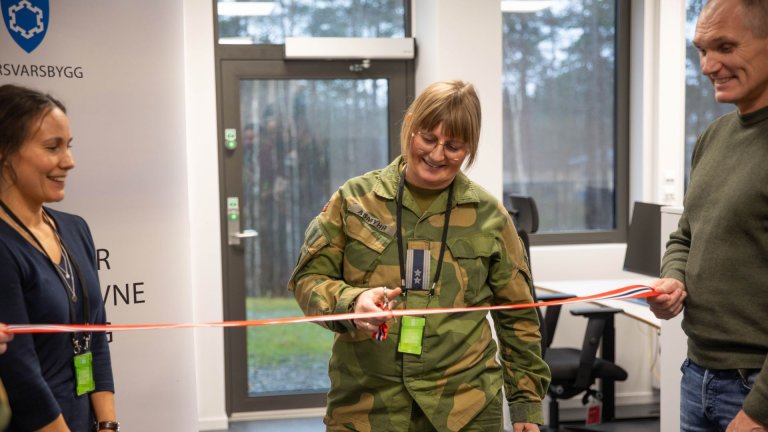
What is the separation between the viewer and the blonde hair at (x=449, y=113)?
200 centimetres

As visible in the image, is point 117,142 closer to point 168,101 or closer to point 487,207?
point 168,101

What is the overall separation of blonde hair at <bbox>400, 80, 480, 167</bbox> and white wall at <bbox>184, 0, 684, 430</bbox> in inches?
109

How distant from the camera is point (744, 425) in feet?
5.58

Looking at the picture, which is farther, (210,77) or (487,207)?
(210,77)

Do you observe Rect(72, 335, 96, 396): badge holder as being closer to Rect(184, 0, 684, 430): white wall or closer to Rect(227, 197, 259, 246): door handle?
Rect(184, 0, 684, 430): white wall

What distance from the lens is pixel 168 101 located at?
279cm

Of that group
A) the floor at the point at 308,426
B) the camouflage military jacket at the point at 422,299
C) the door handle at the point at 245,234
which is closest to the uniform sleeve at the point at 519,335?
the camouflage military jacket at the point at 422,299

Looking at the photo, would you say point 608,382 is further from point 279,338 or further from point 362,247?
point 362,247

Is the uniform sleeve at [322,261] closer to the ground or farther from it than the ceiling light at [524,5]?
closer to the ground

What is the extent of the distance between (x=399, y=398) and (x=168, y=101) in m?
1.38

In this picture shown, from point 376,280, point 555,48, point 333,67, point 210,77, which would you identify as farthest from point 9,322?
point 555,48

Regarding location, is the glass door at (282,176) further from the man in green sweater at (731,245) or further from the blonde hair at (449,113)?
the man in green sweater at (731,245)

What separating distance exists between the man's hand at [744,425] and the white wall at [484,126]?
3.19 meters

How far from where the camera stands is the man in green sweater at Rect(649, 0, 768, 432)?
69.9 inches
